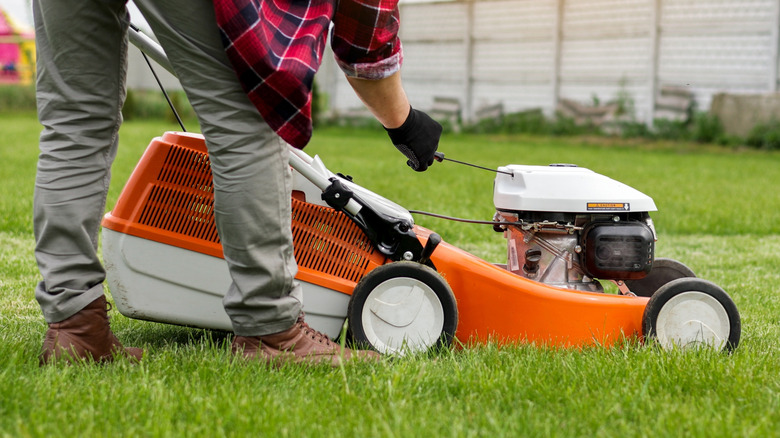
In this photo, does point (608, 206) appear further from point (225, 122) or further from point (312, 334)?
point (225, 122)

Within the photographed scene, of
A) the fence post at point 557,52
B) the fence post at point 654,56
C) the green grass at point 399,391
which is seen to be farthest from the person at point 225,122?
the fence post at point 557,52

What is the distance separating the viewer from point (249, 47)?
4.98 feet

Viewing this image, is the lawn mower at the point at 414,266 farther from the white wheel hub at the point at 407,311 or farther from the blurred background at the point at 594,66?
the blurred background at the point at 594,66

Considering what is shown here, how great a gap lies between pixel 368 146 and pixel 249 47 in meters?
8.88

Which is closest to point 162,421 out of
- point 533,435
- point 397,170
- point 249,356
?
point 249,356

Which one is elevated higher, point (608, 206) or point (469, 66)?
point (469, 66)

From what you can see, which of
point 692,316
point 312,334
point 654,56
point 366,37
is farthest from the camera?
point 654,56

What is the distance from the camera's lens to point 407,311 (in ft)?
6.57

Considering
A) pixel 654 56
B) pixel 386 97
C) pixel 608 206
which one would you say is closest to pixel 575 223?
pixel 608 206

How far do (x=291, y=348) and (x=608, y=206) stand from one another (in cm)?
88

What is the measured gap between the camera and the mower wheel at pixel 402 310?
77.8 inches

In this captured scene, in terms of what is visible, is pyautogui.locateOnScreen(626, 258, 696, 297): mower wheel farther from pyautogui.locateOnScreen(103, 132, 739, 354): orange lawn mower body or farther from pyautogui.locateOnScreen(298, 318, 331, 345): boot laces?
pyautogui.locateOnScreen(298, 318, 331, 345): boot laces

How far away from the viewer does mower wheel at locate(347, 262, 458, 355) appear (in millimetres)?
1977

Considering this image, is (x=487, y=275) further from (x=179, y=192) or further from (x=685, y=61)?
(x=685, y=61)
